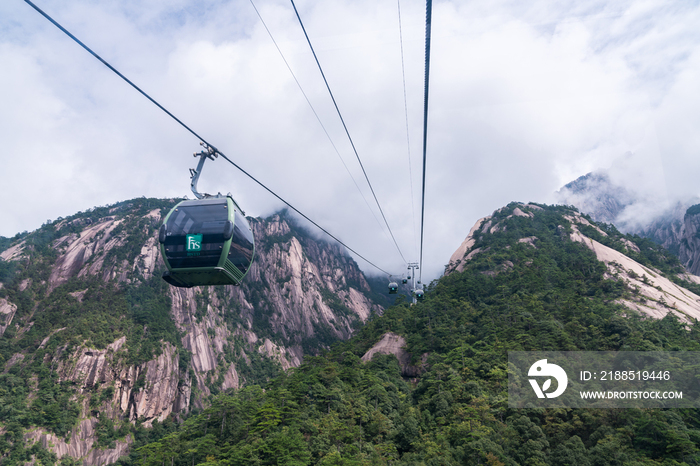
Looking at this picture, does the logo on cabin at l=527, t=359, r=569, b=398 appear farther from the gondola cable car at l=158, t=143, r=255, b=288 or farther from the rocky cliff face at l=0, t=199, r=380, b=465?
the rocky cliff face at l=0, t=199, r=380, b=465

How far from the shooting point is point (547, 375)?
121 feet

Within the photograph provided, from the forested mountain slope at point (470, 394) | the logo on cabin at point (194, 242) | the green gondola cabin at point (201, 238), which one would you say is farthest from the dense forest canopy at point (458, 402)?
the logo on cabin at point (194, 242)

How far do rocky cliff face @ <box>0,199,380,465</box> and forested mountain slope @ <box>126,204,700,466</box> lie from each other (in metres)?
27.1

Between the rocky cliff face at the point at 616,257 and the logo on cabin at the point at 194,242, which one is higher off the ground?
the rocky cliff face at the point at 616,257

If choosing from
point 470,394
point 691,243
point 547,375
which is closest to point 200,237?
point 470,394

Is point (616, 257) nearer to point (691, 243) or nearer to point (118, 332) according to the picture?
point (691, 243)

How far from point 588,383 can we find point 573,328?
1263 cm

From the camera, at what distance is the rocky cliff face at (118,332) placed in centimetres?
9000

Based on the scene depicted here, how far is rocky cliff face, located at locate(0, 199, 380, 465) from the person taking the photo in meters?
90.0

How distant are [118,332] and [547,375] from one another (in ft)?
380

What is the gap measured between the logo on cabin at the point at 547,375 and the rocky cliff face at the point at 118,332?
9186cm

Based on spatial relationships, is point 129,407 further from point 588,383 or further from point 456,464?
point 588,383

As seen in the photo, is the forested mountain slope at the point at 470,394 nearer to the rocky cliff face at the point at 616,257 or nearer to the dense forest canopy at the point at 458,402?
the dense forest canopy at the point at 458,402

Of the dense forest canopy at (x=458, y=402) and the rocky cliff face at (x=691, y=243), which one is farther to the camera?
the rocky cliff face at (x=691, y=243)
